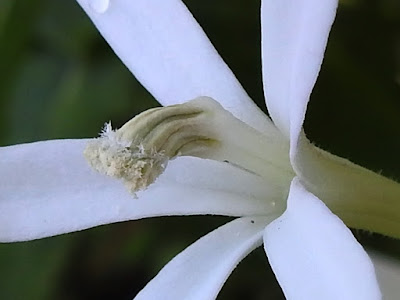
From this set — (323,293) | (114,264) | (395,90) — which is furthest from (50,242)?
(323,293)

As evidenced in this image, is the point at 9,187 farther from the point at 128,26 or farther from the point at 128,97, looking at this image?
the point at 128,97

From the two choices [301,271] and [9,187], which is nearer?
[301,271]

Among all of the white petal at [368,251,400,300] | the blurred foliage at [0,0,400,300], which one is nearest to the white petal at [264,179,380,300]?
the white petal at [368,251,400,300]

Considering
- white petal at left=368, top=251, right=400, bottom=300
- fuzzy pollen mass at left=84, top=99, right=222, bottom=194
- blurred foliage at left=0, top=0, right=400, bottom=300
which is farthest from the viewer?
blurred foliage at left=0, top=0, right=400, bottom=300

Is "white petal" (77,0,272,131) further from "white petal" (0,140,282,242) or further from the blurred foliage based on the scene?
the blurred foliage

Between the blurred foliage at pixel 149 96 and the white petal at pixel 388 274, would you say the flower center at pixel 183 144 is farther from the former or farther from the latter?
the blurred foliage at pixel 149 96

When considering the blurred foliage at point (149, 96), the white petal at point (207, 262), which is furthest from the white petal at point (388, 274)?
the white petal at point (207, 262)
